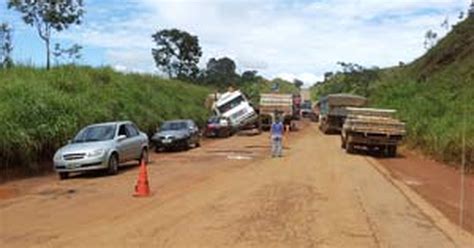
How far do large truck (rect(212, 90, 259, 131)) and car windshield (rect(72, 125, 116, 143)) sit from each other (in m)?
30.4

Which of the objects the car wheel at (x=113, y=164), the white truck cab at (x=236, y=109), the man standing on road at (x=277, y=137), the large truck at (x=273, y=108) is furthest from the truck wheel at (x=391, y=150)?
the large truck at (x=273, y=108)

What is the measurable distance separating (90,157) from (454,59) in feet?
127

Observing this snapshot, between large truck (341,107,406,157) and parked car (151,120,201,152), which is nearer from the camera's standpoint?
large truck (341,107,406,157)

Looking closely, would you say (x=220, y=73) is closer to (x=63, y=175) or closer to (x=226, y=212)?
(x=63, y=175)

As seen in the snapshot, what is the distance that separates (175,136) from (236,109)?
19281 millimetres

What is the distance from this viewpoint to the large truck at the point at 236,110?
2287 inches

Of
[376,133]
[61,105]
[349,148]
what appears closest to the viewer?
[61,105]

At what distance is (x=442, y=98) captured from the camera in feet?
146

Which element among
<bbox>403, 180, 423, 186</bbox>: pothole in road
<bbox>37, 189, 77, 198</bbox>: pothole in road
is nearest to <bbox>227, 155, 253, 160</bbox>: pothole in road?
<bbox>403, 180, 423, 186</bbox>: pothole in road

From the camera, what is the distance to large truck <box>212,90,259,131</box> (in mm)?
58094

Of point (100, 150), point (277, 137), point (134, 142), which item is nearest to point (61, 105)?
point (134, 142)

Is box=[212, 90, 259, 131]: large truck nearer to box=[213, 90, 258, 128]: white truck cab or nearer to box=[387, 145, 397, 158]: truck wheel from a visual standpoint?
box=[213, 90, 258, 128]: white truck cab

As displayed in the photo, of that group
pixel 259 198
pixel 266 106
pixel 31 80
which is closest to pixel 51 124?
pixel 31 80

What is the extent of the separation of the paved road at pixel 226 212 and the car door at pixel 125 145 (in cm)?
86
